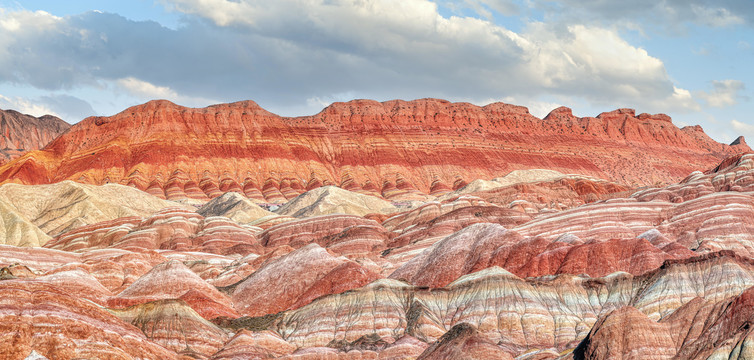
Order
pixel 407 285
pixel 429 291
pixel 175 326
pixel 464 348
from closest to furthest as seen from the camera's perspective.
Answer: pixel 464 348 < pixel 175 326 < pixel 429 291 < pixel 407 285

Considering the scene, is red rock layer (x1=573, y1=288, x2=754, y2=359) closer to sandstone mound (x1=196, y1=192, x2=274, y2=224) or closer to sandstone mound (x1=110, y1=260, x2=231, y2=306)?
sandstone mound (x1=110, y1=260, x2=231, y2=306)

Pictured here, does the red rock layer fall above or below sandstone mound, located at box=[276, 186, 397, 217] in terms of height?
below

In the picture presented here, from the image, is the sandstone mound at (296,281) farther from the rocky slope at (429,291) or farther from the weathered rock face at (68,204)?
the weathered rock face at (68,204)

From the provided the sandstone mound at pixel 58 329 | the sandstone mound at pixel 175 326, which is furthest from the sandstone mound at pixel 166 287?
the sandstone mound at pixel 58 329

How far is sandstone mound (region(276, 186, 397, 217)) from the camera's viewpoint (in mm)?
167712

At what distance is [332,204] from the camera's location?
170125 millimetres

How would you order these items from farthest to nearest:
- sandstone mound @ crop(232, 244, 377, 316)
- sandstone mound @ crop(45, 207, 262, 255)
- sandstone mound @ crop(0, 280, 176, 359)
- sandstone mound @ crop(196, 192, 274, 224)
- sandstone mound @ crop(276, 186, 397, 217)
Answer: sandstone mound @ crop(196, 192, 274, 224) → sandstone mound @ crop(276, 186, 397, 217) → sandstone mound @ crop(45, 207, 262, 255) → sandstone mound @ crop(232, 244, 377, 316) → sandstone mound @ crop(0, 280, 176, 359)

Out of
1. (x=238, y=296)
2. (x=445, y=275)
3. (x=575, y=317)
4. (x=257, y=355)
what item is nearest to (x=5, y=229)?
(x=238, y=296)

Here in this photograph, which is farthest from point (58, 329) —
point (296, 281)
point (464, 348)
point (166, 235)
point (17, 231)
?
point (17, 231)

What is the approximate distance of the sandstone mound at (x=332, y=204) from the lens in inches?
6603

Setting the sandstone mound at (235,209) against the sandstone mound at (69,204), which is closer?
the sandstone mound at (69,204)

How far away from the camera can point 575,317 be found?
72.9m

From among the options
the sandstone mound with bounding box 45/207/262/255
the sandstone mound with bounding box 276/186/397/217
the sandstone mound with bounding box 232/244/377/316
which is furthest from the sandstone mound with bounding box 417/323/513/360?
the sandstone mound with bounding box 276/186/397/217

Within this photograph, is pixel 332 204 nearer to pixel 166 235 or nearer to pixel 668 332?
pixel 166 235
